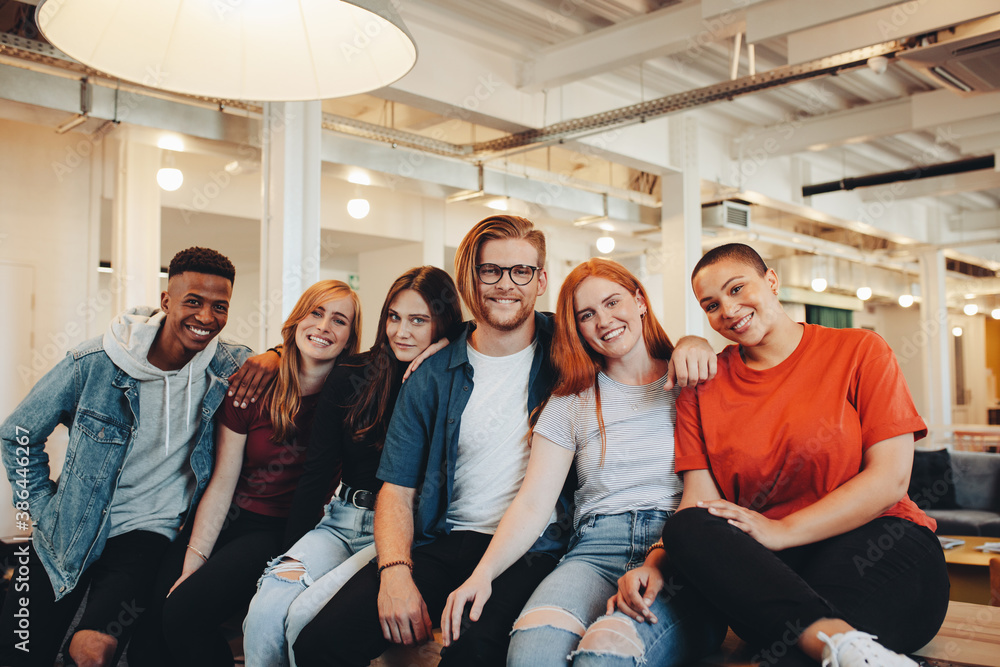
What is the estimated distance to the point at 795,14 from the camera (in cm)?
432

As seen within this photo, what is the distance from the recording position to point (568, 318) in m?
2.05

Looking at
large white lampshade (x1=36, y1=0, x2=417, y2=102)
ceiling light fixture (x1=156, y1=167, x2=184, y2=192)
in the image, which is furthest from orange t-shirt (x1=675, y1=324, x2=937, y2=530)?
ceiling light fixture (x1=156, y1=167, x2=184, y2=192)

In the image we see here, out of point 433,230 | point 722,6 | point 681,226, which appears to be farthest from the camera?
point 433,230

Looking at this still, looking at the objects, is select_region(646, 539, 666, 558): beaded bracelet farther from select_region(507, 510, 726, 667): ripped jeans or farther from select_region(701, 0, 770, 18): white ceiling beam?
select_region(701, 0, 770, 18): white ceiling beam

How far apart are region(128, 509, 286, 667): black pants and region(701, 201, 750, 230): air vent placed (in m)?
6.90

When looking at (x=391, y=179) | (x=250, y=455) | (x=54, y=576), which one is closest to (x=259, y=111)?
(x=391, y=179)

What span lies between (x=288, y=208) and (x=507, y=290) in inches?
100

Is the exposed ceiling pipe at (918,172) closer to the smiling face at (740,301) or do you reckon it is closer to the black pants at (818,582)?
the smiling face at (740,301)

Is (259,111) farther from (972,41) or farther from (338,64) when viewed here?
(972,41)

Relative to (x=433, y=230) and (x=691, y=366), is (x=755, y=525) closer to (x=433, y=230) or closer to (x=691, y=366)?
(x=691, y=366)

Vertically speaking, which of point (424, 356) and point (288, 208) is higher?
point (288, 208)

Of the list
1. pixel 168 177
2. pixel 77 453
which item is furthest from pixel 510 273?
pixel 168 177

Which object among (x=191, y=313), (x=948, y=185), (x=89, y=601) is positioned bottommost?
(x=89, y=601)

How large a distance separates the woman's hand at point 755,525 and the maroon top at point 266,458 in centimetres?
137
